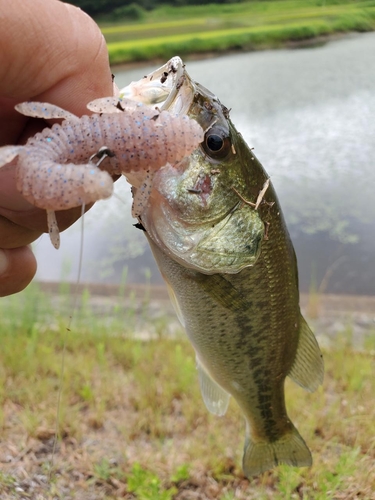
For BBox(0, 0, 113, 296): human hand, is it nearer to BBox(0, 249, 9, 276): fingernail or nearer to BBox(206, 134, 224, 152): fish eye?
BBox(0, 249, 9, 276): fingernail

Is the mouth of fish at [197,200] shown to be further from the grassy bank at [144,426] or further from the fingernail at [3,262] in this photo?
the grassy bank at [144,426]

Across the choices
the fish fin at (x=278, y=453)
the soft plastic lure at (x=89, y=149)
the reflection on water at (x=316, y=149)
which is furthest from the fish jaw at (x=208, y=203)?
the reflection on water at (x=316, y=149)

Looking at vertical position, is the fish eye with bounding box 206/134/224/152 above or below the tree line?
above

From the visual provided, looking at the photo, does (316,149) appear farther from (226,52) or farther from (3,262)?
(226,52)

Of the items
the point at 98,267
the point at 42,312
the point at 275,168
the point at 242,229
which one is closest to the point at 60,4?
the point at 242,229

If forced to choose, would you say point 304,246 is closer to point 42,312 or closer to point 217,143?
point 42,312

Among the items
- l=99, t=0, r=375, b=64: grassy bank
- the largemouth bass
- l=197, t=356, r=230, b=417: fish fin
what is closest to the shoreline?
l=99, t=0, r=375, b=64: grassy bank
